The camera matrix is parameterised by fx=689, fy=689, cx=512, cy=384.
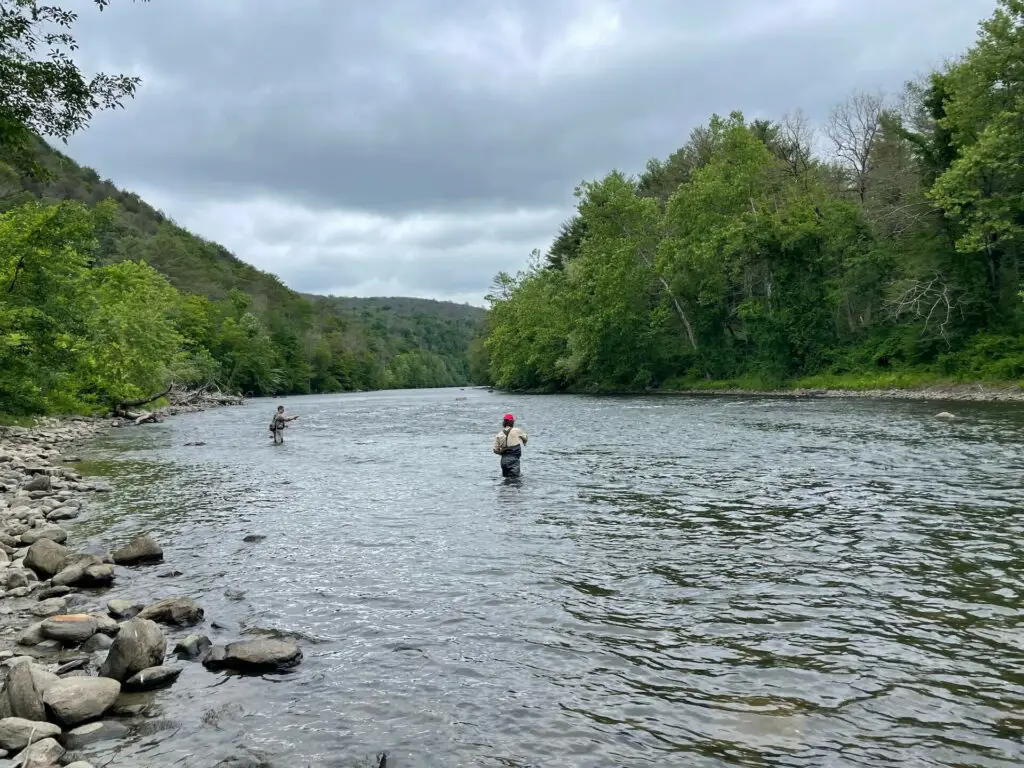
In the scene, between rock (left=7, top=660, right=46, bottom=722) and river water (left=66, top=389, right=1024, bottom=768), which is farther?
rock (left=7, top=660, right=46, bottom=722)

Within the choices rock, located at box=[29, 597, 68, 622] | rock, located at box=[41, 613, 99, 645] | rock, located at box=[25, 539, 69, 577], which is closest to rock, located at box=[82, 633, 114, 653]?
rock, located at box=[41, 613, 99, 645]

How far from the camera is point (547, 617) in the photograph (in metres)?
9.15

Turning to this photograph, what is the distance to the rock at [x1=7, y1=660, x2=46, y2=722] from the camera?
6500 mm

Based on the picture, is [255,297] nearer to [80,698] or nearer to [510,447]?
[510,447]

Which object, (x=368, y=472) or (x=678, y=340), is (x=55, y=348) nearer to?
(x=368, y=472)

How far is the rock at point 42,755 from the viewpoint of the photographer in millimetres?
5660

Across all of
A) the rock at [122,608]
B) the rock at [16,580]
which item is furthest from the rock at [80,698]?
the rock at [16,580]

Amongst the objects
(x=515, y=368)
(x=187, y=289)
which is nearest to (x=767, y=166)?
(x=515, y=368)

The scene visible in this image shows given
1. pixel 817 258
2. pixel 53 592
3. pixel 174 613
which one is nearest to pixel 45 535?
pixel 53 592

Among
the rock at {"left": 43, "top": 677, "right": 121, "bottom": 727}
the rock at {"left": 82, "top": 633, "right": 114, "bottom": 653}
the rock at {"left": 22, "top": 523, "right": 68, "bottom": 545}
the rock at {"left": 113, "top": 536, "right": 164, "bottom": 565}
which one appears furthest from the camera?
the rock at {"left": 22, "top": 523, "right": 68, "bottom": 545}

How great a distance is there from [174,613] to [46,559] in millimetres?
4136

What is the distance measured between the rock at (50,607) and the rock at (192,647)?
2676 millimetres

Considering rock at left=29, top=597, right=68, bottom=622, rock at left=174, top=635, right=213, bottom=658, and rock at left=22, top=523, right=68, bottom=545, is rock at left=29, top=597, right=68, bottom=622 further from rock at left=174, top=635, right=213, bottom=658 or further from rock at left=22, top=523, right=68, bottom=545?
rock at left=22, top=523, right=68, bottom=545

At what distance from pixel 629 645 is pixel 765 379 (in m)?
56.5
